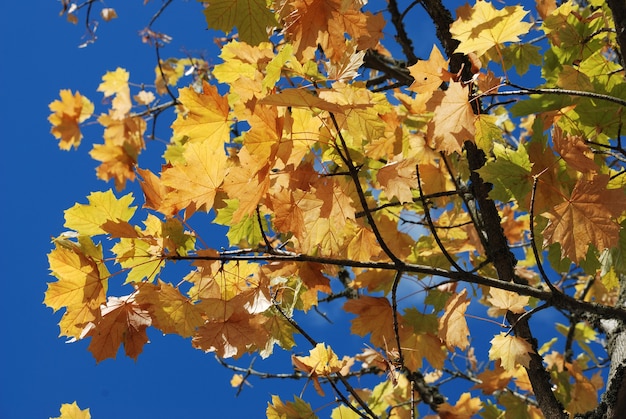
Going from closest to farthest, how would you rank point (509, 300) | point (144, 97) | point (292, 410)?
1. point (509, 300)
2. point (292, 410)
3. point (144, 97)

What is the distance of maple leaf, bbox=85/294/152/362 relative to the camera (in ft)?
5.04

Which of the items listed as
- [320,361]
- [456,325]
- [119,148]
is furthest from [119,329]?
[119,148]

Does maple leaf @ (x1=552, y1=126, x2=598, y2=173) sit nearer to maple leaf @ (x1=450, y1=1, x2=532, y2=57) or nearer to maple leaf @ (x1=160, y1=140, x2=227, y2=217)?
maple leaf @ (x1=450, y1=1, x2=532, y2=57)

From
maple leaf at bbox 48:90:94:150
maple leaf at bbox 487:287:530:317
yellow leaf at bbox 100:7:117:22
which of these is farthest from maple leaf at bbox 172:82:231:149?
yellow leaf at bbox 100:7:117:22

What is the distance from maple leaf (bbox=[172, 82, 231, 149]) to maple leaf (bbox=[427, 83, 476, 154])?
0.69 meters

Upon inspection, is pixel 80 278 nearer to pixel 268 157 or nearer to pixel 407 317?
pixel 268 157

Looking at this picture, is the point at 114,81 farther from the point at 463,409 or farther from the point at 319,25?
the point at 463,409

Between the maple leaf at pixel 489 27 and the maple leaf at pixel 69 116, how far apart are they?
313 cm

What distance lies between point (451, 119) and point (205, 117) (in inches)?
31.4

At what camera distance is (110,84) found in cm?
420

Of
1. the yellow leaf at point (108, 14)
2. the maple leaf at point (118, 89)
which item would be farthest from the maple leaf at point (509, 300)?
the yellow leaf at point (108, 14)

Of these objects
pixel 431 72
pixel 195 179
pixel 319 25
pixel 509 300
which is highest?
pixel 319 25

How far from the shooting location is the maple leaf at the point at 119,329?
1535 millimetres

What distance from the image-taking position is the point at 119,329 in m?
1.57
